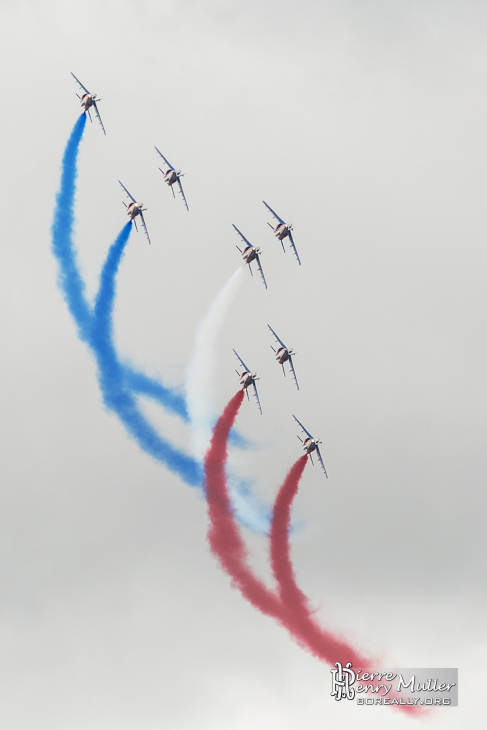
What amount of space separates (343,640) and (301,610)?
16.6 feet

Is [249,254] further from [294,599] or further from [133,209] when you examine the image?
[294,599]

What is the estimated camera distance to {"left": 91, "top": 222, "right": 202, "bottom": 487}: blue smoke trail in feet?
495

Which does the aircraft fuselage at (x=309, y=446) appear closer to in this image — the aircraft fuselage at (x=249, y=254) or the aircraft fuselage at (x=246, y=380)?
the aircraft fuselage at (x=246, y=380)

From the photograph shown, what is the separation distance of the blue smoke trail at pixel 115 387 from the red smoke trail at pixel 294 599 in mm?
8758

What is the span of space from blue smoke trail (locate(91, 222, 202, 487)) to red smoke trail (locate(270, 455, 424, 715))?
8.76 metres

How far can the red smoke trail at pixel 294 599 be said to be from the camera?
149688mm

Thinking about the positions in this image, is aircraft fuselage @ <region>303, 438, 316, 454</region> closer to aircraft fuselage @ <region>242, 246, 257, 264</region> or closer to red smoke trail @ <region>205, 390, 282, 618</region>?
red smoke trail @ <region>205, 390, 282, 618</region>

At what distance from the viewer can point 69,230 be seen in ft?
506

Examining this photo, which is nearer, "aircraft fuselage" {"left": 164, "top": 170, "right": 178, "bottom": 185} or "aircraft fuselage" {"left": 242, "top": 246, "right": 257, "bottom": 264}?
"aircraft fuselage" {"left": 242, "top": 246, "right": 257, "bottom": 264}

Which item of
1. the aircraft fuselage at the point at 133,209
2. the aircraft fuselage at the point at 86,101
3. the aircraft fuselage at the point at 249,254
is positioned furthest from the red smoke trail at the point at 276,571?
the aircraft fuselage at the point at 86,101

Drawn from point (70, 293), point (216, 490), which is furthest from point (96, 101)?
point (216, 490)

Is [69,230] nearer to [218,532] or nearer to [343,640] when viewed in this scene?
[218,532]

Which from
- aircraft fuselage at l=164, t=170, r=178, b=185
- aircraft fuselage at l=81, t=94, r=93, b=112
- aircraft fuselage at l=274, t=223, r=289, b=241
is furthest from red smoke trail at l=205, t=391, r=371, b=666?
aircraft fuselage at l=81, t=94, r=93, b=112

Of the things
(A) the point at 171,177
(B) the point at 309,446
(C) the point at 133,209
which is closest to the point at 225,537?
(B) the point at 309,446
